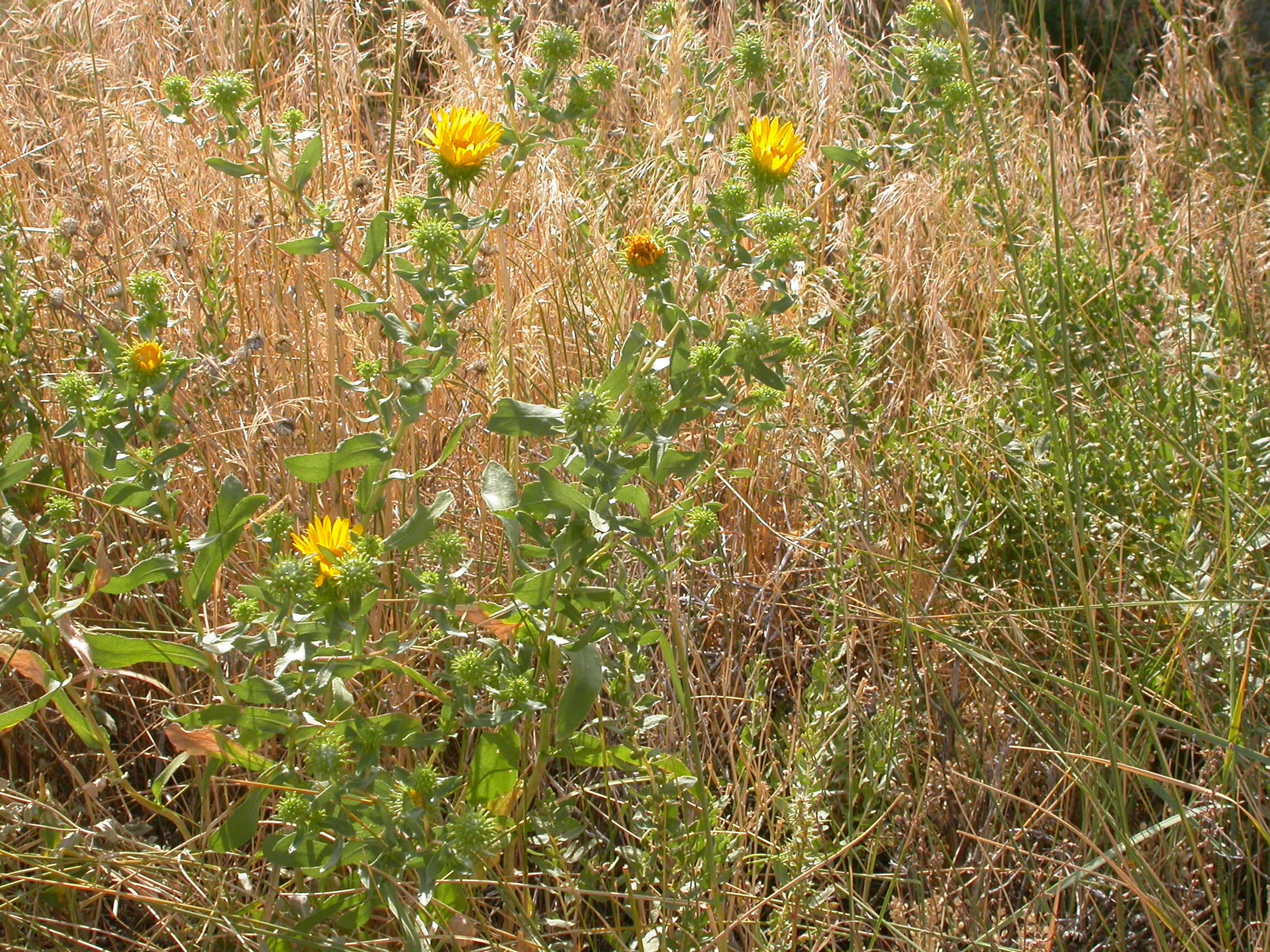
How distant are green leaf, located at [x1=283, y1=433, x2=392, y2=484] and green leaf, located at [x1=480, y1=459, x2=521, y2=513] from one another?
138 mm

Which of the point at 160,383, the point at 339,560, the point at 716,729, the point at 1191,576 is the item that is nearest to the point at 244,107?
the point at 160,383

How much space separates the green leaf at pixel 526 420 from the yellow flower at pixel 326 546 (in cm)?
20

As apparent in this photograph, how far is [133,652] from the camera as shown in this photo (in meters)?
1.31

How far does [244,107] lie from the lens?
1.39 metres

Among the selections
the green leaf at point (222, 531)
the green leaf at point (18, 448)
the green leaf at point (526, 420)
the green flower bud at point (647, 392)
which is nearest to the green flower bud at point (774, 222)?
the green flower bud at point (647, 392)

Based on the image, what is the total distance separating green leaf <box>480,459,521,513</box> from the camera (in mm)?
1229

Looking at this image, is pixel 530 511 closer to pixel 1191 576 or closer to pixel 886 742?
pixel 886 742

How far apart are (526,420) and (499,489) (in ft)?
0.28

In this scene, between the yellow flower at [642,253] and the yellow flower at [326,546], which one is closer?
the yellow flower at [326,546]

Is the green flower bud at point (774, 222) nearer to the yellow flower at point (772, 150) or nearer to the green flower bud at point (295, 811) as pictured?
the yellow flower at point (772, 150)

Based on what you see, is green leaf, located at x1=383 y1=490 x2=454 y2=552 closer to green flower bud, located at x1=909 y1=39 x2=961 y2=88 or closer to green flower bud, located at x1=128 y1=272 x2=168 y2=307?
green flower bud, located at x1=128 y1=272 x2=168 y2=307

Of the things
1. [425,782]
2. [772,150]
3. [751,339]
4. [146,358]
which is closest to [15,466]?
[146,358]

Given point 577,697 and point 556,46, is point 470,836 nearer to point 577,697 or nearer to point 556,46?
point 577,697

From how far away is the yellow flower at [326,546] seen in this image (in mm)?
1184
